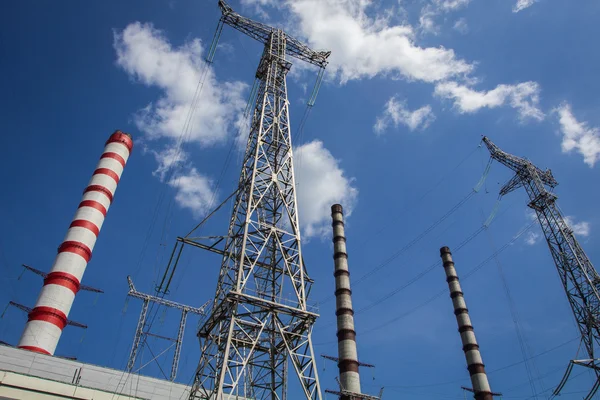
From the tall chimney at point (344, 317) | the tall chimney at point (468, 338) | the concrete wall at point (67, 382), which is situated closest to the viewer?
the concrete wall at point (67, 382)

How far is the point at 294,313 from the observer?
2319cm

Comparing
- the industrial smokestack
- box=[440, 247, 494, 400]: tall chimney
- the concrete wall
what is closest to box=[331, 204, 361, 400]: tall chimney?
the concrete wall

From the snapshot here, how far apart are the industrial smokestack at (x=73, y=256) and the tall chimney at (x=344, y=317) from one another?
1956 centimetres

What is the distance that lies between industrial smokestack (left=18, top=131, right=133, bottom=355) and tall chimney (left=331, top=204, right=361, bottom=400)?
64.2 feet

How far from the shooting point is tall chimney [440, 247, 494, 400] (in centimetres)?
3716

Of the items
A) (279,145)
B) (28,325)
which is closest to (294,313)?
(279,145)

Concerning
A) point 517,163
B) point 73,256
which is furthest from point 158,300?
point 517,163

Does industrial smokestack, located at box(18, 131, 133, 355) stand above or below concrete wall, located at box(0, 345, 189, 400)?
above

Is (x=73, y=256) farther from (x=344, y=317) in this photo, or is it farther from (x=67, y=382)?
(x=344, y=317)

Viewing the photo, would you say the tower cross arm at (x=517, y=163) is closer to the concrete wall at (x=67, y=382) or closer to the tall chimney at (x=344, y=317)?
the tall chimney at (x=344, y=317)

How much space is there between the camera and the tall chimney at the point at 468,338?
37156 millimetres

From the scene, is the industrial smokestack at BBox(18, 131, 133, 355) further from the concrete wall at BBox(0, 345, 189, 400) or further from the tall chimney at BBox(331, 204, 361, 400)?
the tall chimney at BBox(331, 204, 361, 400)

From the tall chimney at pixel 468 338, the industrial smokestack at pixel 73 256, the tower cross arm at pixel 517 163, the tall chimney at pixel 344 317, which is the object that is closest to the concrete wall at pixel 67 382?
the industrial smokestack at pixel 73 256

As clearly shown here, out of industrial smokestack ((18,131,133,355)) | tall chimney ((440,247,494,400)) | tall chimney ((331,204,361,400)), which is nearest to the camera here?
industrial smokestack ((18,131,133,355))
